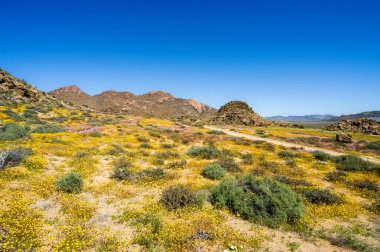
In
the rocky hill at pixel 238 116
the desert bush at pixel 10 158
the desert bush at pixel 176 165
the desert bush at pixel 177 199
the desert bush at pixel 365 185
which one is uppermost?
the rocky hill at pixel 238 116

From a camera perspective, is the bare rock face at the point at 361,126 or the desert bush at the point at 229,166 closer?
the desert bush at the point at 229,166

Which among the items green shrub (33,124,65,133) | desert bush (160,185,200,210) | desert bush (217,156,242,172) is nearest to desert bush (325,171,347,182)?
desert bush (217,156,242,172)

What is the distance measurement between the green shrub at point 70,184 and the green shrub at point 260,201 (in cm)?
686

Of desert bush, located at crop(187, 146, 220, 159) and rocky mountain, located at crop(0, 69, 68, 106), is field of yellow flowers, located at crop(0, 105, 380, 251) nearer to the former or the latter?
desert bush, located at crop(187, 146, 220, 159)

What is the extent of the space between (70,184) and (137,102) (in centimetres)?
11694

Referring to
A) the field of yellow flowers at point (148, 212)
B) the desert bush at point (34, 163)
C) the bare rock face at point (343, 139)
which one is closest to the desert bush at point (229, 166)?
the field of yellow flowers at point (148, 212)

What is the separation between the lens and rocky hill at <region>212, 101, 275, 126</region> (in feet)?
274

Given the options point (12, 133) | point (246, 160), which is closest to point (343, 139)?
point (246, 160)

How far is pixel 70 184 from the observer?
11.5m

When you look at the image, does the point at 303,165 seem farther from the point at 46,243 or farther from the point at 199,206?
the point at 46,243

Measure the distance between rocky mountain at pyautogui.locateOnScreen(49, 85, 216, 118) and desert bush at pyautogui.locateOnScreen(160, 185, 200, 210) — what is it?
9623 centimetres

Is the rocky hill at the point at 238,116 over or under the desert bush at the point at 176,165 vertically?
over

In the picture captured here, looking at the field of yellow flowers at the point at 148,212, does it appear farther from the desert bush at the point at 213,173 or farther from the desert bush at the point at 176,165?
the desert bush at the point at 213,173

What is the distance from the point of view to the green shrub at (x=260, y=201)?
9.76 metres
